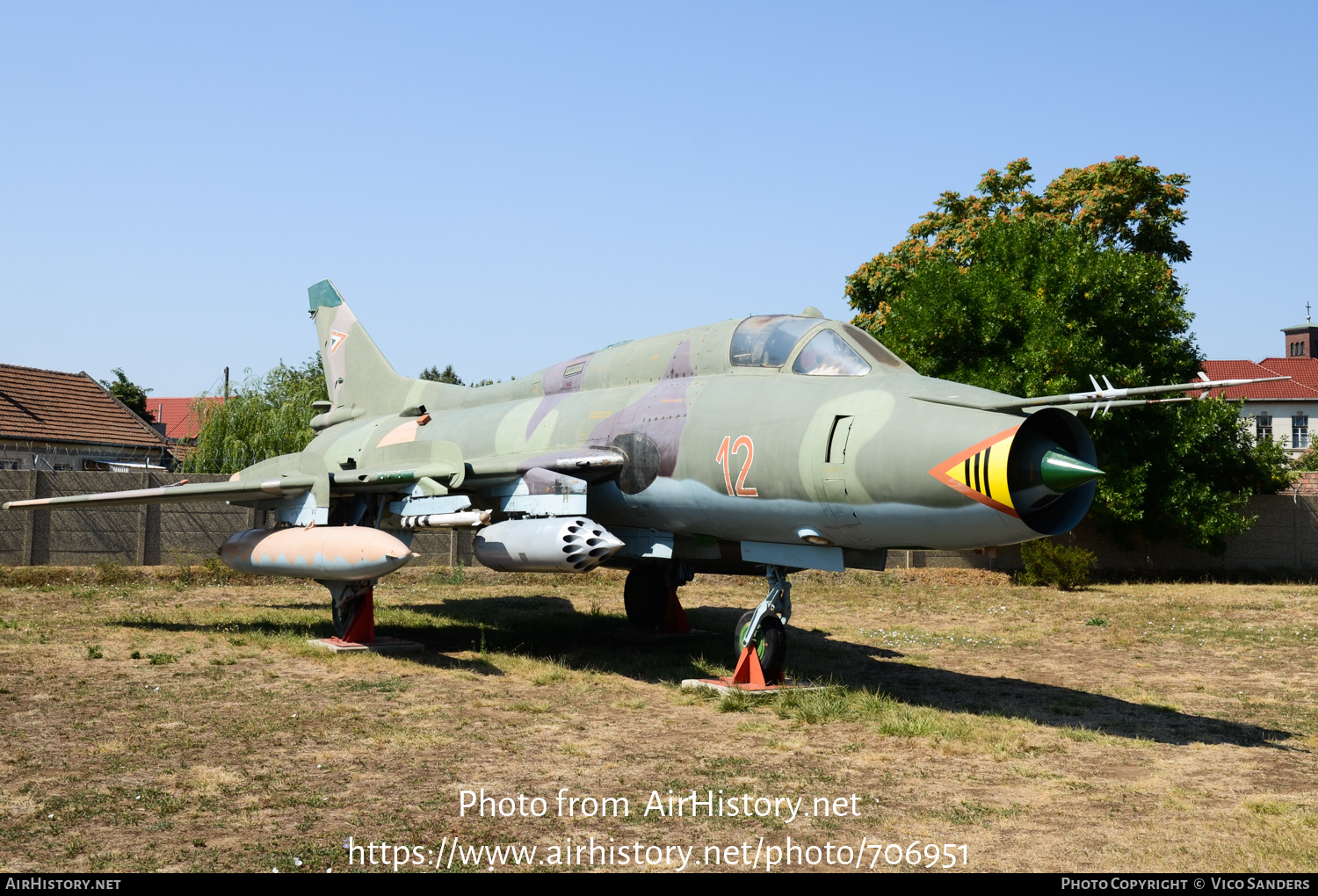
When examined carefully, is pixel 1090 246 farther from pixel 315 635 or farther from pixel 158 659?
pixel 158 659

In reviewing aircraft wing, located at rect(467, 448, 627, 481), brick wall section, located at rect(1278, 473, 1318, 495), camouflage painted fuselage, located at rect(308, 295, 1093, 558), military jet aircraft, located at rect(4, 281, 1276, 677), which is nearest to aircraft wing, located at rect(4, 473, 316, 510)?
military jet aircraft, located at rect(4, 281, 1276, 677)

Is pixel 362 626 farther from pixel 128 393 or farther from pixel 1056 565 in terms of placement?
pixel 128 393

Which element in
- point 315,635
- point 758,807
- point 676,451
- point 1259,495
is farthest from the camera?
point 1259,495

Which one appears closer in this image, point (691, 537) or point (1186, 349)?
point (691, 537)

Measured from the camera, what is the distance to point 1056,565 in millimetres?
23875

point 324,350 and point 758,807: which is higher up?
point 324,350

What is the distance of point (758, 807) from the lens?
259 inches

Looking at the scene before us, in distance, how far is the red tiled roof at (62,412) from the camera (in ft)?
123

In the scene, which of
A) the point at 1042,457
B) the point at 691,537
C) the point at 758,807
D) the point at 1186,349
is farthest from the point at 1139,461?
the point at 758,807

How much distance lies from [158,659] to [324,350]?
796 cm

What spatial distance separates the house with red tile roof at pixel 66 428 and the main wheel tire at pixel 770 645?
108 ft

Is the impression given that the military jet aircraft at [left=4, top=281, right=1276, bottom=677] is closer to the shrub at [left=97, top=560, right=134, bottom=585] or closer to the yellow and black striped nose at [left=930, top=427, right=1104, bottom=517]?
the yellow and black striped nose at [left=930, top=427, right=1104, bottom=517]
